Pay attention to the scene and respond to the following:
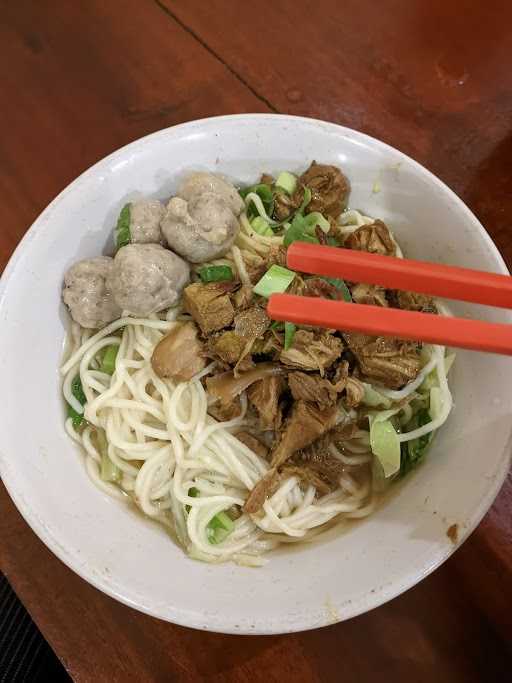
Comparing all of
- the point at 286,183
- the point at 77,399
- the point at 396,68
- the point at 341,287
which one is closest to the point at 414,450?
the point at 341,287

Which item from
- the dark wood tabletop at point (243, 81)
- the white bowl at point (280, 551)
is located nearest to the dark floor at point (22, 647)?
the dark wood tabletop at point (243, 81)

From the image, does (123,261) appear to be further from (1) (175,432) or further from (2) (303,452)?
(2) (303,452)

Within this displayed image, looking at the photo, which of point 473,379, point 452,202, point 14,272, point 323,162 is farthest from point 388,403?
point 14,272

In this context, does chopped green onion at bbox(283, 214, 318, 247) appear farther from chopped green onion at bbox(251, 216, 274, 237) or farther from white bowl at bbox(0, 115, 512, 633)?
white bowl at bbox(0, 115, 512, 633)

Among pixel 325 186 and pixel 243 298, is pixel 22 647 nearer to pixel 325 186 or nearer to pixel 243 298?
pixel 243 298

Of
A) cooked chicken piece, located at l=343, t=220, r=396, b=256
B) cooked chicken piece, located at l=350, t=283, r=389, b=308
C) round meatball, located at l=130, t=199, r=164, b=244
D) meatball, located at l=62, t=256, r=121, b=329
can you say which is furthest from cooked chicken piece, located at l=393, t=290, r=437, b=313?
meatball, located at l=62, t=256, r=121, b=329

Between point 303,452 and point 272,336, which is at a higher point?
point 272,336

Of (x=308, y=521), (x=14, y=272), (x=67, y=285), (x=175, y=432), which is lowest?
(x=308, y=521)
